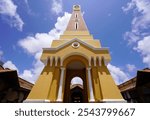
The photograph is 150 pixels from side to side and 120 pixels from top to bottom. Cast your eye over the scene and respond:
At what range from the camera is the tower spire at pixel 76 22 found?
17327 mm

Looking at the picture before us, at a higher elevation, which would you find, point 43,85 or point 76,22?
point 76,22

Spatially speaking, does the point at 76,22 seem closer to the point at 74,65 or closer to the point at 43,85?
the point at 74,65

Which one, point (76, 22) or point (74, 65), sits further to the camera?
point (76, 22)

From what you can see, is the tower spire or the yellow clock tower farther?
the tower spire

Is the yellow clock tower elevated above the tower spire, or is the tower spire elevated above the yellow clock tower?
the tower spire

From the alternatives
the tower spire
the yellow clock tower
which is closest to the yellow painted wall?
the yellow clock tower

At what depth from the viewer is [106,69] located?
42.3 ft

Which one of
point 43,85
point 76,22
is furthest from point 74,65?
A: point 76,22

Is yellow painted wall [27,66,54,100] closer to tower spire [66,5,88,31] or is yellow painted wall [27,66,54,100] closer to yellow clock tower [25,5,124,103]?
yellow clock tower [25,5,124,103]

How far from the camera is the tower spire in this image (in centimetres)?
1733

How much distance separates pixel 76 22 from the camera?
1841 centimetres

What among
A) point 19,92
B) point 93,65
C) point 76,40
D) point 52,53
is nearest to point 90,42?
point 76,40

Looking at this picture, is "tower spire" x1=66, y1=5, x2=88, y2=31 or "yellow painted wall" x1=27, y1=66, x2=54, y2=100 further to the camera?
"tower spire" x1=66, y1=5, x2=88, y2=31

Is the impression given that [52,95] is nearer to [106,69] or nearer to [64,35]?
[106,69]
